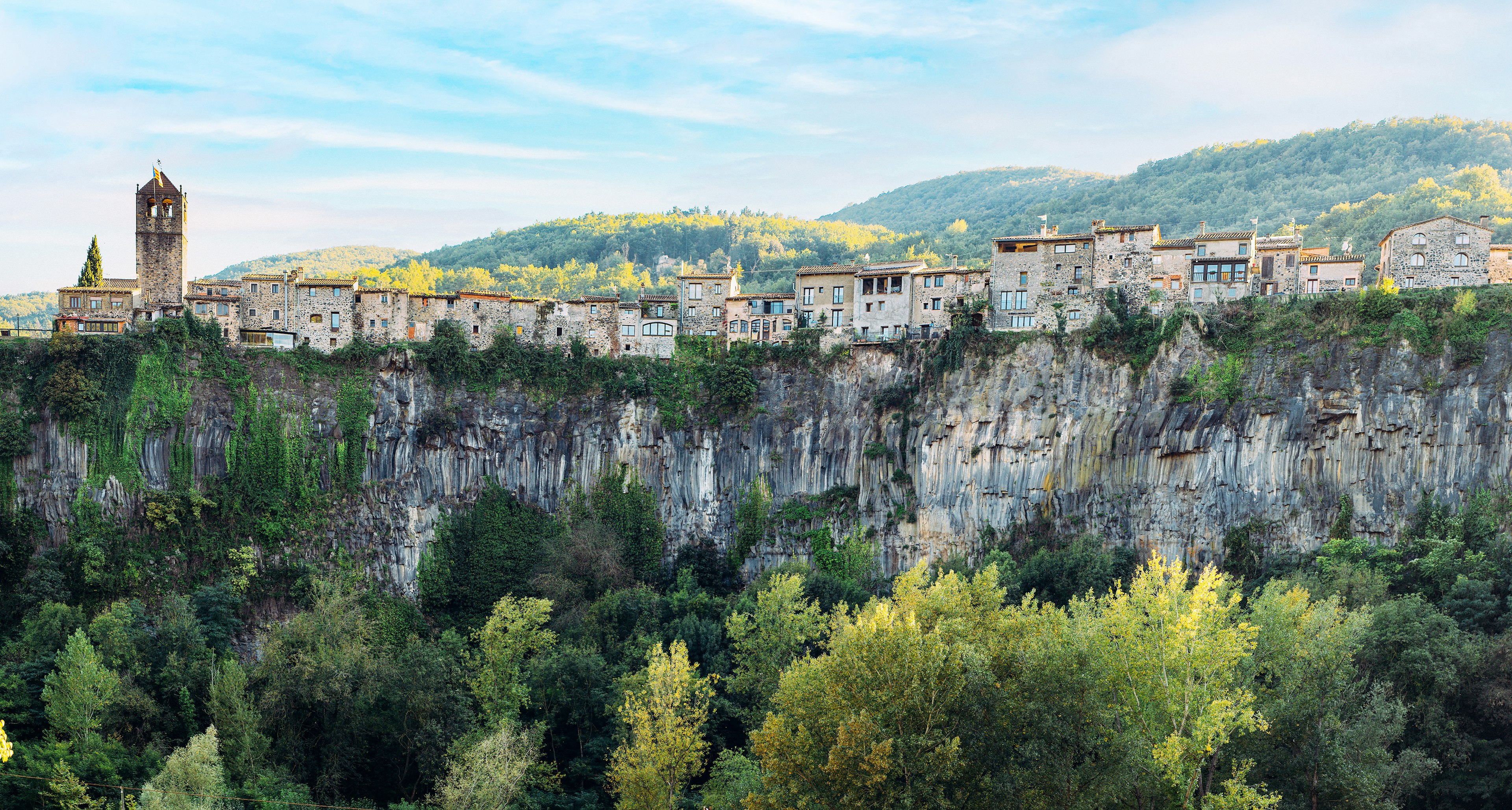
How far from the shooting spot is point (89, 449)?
6450 centimetres

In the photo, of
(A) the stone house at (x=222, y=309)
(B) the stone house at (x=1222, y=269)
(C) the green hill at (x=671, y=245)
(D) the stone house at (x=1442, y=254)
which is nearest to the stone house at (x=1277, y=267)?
(B) the stone house at (x=1222, y=269)

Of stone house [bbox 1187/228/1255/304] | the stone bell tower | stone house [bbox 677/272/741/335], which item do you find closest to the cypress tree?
the stone bell tower

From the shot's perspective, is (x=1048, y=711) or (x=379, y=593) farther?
(x=379, y=593)

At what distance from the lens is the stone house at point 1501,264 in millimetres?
65250

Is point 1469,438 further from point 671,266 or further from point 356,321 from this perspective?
point 671,266

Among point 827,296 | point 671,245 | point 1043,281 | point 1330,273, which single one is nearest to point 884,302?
point 827,296

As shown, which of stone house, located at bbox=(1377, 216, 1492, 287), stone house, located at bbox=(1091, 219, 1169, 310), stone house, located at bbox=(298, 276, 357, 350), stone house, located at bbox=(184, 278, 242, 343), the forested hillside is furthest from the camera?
the forested hillside

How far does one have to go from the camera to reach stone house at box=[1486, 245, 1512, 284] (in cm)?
6525

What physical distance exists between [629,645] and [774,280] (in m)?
57.1

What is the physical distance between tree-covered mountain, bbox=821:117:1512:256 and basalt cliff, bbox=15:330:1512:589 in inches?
1732

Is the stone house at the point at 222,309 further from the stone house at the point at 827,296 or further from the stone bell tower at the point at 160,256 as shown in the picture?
the stone house at the point at 827,296

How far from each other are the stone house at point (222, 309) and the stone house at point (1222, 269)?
2147 inches

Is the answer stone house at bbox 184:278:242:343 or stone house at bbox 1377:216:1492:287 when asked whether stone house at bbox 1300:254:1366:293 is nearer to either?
stone house at bbox 1377:216:1492:287

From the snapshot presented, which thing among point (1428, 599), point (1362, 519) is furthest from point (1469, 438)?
point (1428, 599)
